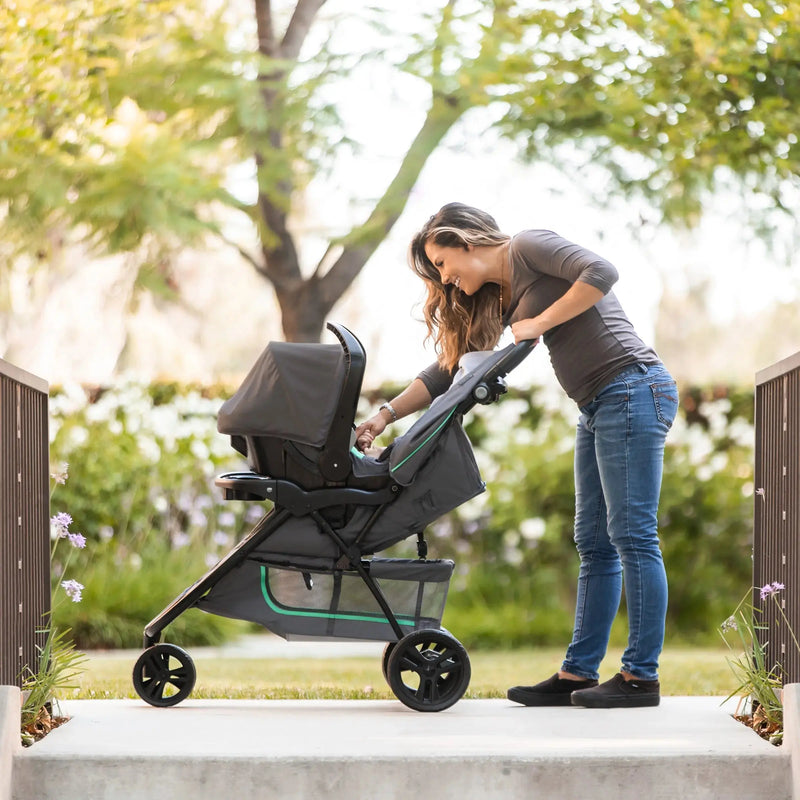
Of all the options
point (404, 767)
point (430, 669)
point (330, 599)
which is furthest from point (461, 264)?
point (404, 767)

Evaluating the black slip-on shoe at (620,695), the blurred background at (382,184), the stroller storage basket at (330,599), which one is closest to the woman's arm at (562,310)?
the stroller storage basket at (330,599)

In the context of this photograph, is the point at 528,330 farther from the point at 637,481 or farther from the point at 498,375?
the point at 637,481

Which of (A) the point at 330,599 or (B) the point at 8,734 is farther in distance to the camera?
(A) the point at 330,599

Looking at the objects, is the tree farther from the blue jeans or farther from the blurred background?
the blue jeans

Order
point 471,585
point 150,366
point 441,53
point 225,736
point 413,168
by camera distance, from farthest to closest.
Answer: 1. point 150,366
2. point 413,168
3. point 441,53
4. point 471,585
5. point 225,736

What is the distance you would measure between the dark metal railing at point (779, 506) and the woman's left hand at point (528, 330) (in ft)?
2.22

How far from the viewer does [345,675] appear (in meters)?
5.57

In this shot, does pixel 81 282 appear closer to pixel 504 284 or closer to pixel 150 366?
pixel 150 366

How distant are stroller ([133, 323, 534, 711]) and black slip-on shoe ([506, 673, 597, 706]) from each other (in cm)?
31

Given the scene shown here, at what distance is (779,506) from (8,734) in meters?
2.13

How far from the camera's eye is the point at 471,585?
7.47 meters

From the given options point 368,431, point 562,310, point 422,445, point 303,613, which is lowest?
point 303,613

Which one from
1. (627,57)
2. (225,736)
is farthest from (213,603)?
(627,57)

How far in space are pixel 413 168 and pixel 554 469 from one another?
3.39m
